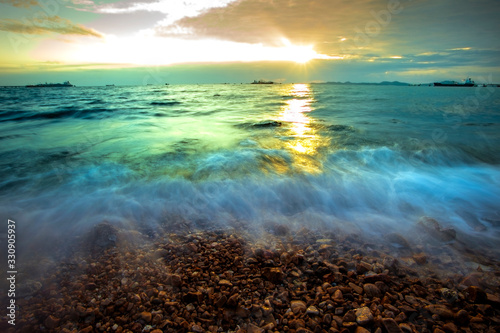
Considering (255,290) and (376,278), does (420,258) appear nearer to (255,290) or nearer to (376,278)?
(376,278)

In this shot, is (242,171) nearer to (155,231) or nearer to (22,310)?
(155,231)

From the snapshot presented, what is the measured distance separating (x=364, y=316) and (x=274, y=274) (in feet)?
3.60

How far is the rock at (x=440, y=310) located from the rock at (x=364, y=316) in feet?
2.42

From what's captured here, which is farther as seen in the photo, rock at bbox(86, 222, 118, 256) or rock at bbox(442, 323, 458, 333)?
rock at bbox(86, 222, 118, 256)

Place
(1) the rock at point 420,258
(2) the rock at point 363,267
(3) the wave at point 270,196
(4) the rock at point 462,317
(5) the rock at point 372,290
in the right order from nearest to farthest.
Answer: (4) the rock at point 462,317 → (5) the rock at point 372,290 → (2) the rock at point 363,267 → (1) the rock at point 420,258 → (3) the wave at point 270,196

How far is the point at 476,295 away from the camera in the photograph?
2793 millimetres

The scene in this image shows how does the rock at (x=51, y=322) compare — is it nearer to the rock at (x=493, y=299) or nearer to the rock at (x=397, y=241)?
the rock at (x=397, y=241)

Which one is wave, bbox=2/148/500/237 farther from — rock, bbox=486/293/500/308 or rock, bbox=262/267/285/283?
rock, bbox=486/293/500/308

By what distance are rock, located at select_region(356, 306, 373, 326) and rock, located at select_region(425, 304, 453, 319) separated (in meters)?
0.74

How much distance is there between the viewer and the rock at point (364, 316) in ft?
8.09

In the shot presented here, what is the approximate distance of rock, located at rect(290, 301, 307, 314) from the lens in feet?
8.75

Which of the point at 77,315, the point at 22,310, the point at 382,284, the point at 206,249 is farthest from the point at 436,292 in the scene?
the point at 22,310

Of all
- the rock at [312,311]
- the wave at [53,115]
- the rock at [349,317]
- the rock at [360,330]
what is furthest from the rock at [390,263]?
the wave at [53,115]
